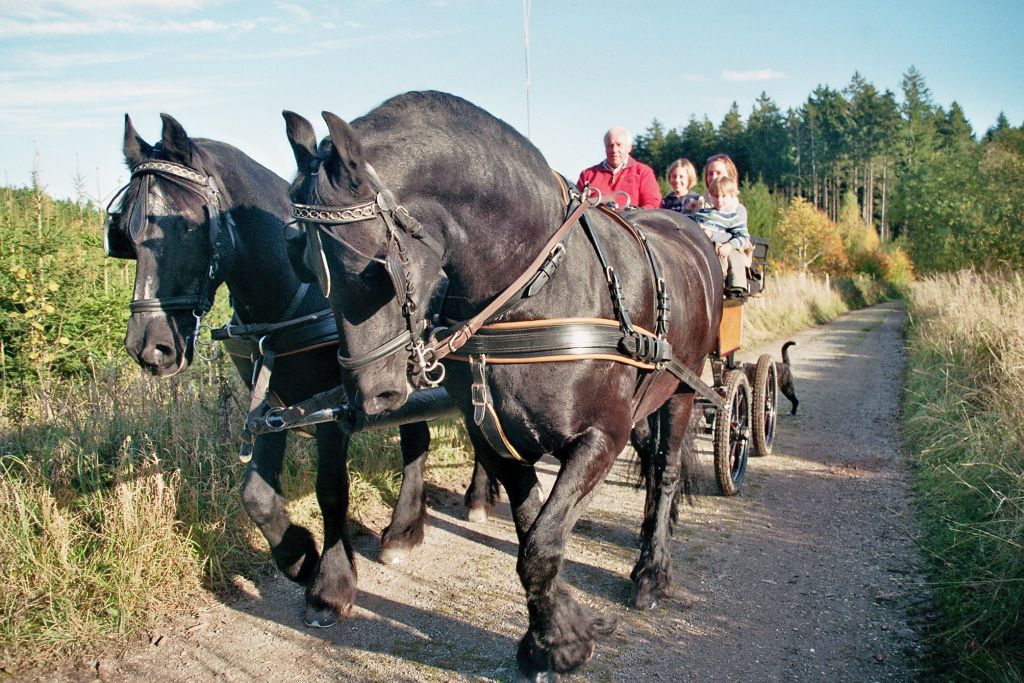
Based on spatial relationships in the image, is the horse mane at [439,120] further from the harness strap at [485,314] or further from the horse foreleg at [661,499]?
the horse foreleg at [661,499]

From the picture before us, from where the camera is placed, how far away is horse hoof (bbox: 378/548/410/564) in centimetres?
432

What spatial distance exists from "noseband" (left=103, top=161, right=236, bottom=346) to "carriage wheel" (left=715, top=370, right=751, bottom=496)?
11.2ft

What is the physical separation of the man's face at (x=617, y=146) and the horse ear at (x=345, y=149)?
413 cm

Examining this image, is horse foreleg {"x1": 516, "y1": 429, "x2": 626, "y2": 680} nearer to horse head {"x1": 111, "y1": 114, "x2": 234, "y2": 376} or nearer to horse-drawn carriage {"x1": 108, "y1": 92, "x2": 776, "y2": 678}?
horse-drawn carriage {"x1": 108, "y1": 92, "x2": 776, "y2": 678}

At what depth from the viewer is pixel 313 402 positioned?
321 centimetres

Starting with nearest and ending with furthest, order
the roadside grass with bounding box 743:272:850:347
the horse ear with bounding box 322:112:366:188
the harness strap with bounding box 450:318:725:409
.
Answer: the horse ear with bounding box 322:112:366:188 < the harness strap with bounding box 450:318:725:409 < the roadside grass with bounding box 743:272:850:347

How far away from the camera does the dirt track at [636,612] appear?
10.4 feet

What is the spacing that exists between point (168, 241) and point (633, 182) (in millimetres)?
3915

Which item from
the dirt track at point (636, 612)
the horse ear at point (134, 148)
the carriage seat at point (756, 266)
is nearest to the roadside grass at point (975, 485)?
the dirt track at point (636, 612)

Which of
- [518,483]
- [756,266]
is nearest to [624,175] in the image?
[756,266]

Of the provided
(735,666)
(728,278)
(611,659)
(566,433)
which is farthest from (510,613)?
(728,278)

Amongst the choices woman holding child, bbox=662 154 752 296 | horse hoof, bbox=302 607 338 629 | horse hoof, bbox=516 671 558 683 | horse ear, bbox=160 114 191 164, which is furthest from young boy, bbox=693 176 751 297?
horse ear, bbox=160 114 191 164

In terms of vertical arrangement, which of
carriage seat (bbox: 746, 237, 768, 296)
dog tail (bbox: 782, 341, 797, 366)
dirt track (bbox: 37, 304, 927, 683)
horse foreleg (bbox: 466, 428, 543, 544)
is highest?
carriage seat (bbox: 746, 237, 768, 296)

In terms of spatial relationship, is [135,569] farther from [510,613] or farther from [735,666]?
[735,666]
